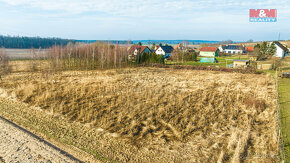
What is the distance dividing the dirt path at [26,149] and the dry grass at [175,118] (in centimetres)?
159

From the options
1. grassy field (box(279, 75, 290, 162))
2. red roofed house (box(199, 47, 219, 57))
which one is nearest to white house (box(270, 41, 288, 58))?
red roofed house (box(199, 47, 219, 57))

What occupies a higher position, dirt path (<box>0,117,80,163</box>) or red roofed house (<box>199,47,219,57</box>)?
red roofed house (<box>199,47,219,57</box>)

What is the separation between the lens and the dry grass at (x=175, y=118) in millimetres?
6762

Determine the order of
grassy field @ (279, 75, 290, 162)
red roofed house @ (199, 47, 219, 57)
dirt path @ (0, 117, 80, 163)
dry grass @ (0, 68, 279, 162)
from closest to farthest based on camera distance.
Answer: dirt path @ (0, 117, 80, 163) < dry grass @ (0, 68, 279, 162) < grassy field @ (279, 75, 290, 162) < red roofed house @ (199, 47, 219, 57)

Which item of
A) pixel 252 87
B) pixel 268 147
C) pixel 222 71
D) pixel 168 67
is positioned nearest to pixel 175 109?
pixel 268 147

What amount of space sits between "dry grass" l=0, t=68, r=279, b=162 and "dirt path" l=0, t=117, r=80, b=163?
159 centimetres

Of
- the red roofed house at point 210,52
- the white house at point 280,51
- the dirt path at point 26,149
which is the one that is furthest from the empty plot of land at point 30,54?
the white house at point 280,51

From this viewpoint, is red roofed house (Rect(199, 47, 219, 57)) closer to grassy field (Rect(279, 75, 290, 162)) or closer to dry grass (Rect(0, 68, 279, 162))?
grassy field (Rect(279, 75, 290, 162))

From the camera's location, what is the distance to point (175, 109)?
11086mm

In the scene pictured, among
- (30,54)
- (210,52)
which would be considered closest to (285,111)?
(30,54)

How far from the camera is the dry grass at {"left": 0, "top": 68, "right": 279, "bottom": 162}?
22.2ft

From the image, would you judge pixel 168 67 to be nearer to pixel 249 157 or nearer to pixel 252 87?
pixel 252 87

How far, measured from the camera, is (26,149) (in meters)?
6.83

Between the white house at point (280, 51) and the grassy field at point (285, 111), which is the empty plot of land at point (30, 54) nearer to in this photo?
the grassy field at point (285, 111)
